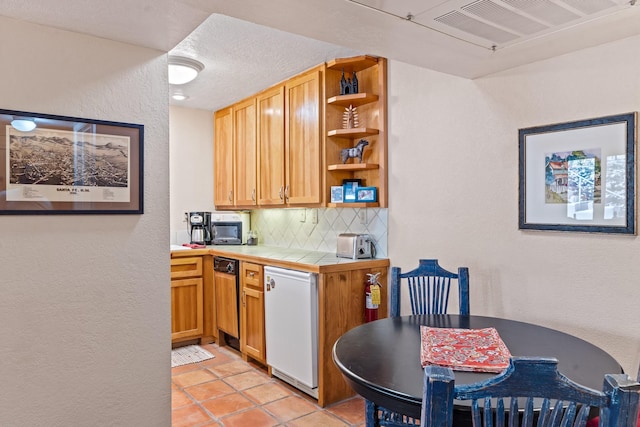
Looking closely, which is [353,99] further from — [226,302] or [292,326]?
[226,302]

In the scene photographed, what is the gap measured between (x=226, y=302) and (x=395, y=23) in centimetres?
301

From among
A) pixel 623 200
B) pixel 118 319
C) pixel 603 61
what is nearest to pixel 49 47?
pixel 118 319

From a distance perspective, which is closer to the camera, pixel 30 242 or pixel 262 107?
pixel 30 242

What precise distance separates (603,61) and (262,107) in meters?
2.83

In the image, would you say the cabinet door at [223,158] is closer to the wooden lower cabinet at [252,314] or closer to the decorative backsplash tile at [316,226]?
the decorative backsplash tile at [316,226]

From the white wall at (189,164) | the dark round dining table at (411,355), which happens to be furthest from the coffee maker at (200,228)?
the dark round dining table at (411,355)

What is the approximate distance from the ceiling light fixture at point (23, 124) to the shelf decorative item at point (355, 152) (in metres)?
2.09

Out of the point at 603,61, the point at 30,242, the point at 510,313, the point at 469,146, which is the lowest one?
the point at 510,313

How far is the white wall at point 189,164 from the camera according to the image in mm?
4668

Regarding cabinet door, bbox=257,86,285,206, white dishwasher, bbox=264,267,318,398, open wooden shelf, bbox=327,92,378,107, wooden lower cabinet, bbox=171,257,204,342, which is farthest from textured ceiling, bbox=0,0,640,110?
wooden lower cabinet, bbox=171,257,204,342

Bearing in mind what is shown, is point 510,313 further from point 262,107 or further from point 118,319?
point 262,107

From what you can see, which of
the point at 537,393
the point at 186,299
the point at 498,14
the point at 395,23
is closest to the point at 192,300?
the point at 186,299

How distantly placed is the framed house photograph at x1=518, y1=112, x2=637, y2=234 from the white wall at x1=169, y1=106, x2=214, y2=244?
3595 mm

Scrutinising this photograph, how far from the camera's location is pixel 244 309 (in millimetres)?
3648
